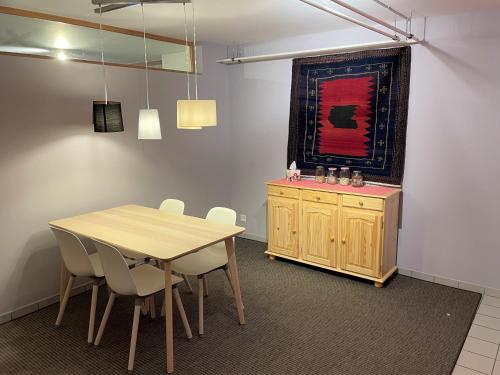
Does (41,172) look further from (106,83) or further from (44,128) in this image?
(106,83)

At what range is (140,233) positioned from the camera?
301 centimetres

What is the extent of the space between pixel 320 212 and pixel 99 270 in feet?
7.07

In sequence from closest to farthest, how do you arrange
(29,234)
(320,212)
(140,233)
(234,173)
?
1. (140,233)
2. (29,234)
3. (320,212)
4. (234,173)

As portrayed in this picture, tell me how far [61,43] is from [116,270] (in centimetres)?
227

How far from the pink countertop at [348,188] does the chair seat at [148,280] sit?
1.82m

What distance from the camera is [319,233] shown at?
13.4 ft

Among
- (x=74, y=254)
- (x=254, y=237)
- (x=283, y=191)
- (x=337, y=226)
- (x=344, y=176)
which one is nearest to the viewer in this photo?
(x=74, y=254)

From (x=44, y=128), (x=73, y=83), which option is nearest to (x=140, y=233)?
(x=44, y=128)

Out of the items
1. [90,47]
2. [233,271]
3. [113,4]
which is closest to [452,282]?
[233,271]

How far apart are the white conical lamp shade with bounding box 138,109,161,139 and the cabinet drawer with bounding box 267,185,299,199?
64.2 inches

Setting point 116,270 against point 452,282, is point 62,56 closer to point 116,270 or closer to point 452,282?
point 116,270

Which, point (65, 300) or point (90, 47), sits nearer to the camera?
point (65, 300)

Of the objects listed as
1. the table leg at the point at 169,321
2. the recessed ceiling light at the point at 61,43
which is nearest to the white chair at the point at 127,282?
the table leg at the point at 169,321

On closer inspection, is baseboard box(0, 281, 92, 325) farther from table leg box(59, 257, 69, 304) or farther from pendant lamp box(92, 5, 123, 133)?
pendant lamp box(92, 5, 123, 133)
